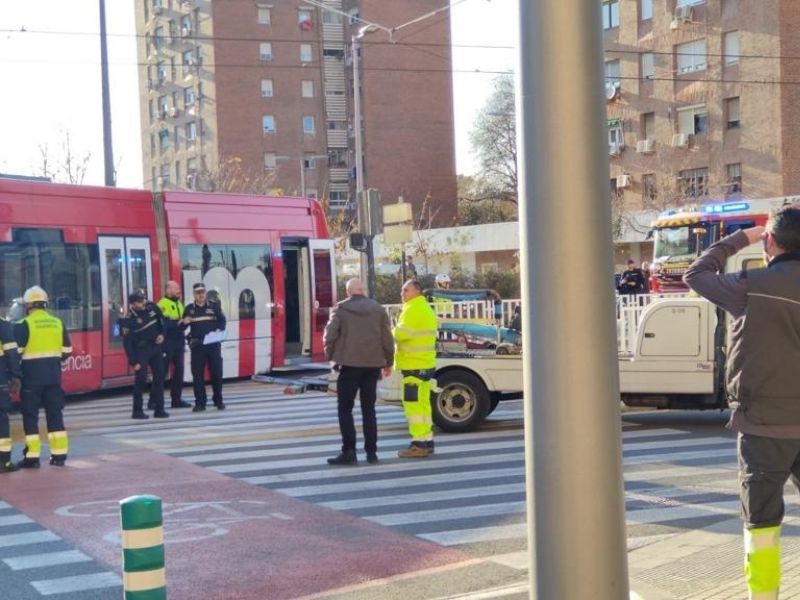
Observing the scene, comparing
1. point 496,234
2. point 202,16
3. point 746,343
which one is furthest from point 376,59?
point 746,343

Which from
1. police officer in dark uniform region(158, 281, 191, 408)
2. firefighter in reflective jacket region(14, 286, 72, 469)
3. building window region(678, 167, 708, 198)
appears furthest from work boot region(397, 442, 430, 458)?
building window region(678, 167, 708, 198)

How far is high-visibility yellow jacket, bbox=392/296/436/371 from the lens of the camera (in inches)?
475

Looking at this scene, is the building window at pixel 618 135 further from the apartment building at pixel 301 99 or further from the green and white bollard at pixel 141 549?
the green and white bollard at pixel 141 549

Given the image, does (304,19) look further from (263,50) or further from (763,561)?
(763,561)

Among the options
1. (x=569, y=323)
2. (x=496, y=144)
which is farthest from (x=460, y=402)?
(x=496, y=144)

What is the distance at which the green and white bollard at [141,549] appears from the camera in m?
4.38

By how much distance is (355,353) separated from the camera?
11.6 metres

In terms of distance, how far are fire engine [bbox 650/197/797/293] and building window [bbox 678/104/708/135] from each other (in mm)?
23427

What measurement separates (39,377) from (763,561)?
880 cm

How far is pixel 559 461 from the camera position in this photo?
420 cm

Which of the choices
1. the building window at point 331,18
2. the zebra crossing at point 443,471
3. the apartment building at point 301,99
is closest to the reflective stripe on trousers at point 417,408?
the zebra crossing at point 443,471

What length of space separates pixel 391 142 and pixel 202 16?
15.3 m

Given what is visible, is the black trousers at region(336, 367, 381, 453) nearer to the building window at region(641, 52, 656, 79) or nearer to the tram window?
the tram window

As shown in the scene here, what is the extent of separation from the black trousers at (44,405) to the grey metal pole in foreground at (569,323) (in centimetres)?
885
